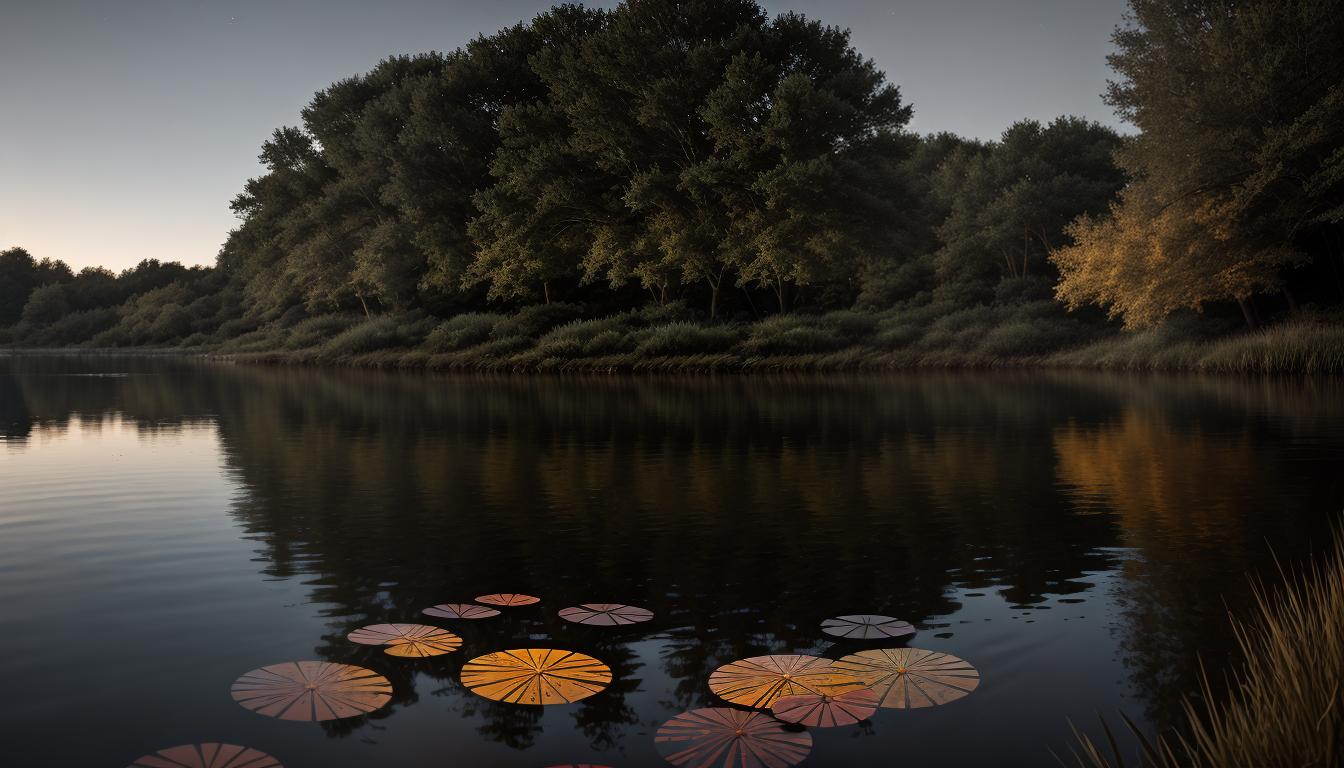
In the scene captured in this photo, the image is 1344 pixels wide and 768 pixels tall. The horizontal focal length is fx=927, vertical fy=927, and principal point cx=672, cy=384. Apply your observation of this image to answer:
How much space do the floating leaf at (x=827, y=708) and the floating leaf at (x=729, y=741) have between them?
0.07 m

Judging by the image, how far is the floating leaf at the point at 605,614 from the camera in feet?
16.7

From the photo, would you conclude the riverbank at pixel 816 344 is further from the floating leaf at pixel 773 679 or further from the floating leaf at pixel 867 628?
the floating leaf at pixel 773 679

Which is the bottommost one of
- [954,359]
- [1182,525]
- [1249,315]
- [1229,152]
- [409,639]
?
[1182,525]

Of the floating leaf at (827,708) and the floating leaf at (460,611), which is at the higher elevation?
the floating leaf at (460,611)

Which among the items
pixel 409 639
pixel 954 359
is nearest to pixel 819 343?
pixel 954 359

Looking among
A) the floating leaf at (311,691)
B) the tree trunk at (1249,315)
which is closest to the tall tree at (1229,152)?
the tree trunk at (1249,315)

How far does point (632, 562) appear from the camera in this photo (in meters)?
6.67

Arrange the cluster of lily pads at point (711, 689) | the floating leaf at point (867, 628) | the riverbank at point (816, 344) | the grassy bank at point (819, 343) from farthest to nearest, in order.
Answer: the grassy bank at point (819, 343) < the riverbank at point (816, 344) < the floating leaf at point (867, 628) < the cluster of lily pads at point (711, 689)

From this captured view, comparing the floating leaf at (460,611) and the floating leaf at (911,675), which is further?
the floating leaf at (460,611)

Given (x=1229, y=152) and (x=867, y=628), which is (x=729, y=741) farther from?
(x=1229, y=152)

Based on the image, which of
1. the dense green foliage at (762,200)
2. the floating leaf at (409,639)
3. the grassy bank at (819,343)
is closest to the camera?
the floating leaf at (409,639)

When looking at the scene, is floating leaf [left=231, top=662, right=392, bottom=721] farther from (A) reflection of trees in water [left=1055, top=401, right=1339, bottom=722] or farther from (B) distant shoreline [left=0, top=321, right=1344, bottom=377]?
(B) distant shoreline [left=0, top=321, right=1344, bottom=377]

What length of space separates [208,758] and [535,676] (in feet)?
4.45

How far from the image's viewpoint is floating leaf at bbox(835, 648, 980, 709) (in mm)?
4059
